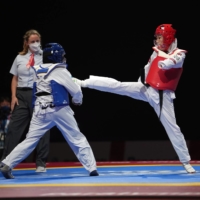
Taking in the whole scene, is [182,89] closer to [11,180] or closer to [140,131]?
[140,131]

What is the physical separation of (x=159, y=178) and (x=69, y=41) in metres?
4.39

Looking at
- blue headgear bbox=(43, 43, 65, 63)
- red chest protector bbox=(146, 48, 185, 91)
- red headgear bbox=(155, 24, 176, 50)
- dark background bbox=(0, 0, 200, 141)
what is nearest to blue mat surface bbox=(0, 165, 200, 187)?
red chest protector bbox=(146, 48, 185, 91)

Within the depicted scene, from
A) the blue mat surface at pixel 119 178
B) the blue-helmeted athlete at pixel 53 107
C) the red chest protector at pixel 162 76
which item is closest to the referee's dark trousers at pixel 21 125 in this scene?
the blue mat surface at pixel 119 178

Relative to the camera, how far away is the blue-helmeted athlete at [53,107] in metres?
5.04

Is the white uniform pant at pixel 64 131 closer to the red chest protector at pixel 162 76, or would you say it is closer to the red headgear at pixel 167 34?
the red chest protector at pixel 162 76

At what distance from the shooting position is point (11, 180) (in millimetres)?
5016

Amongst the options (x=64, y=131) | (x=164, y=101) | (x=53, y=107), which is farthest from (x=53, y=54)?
(x=164, y=101)

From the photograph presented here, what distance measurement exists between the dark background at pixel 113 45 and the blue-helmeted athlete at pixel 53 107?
3.42 meters

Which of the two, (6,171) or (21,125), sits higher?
(21,125)

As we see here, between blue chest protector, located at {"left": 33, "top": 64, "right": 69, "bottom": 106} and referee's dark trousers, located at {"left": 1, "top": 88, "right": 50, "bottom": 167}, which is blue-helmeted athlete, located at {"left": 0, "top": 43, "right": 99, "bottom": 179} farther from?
referee's dark trousers, located at {"left": 1, "top": 88, "right": 50, "bottom": 167}

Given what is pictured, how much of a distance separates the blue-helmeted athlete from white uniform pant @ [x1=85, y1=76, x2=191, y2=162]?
1.42 ft

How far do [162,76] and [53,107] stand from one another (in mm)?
1170

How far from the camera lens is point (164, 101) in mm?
5289

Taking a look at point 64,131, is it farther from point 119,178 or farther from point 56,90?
point 119,178
